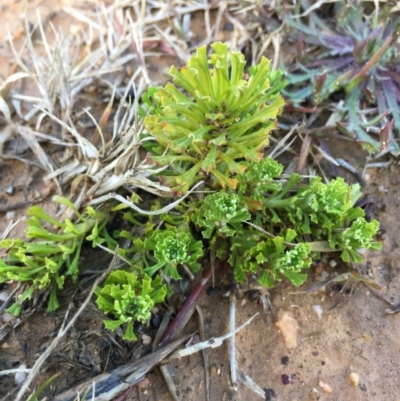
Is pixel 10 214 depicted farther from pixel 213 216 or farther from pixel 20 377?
pixel 213 216

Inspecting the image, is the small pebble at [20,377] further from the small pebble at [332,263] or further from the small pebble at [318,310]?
the small pebble at [332,263]

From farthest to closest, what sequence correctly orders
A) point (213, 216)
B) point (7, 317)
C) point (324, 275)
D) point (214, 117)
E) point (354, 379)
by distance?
point (324, 275)
point (7, 317)
point (354, 379)
point (213, 216)
point (214, 117)

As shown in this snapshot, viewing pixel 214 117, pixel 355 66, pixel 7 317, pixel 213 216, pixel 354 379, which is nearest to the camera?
pixel 214 117

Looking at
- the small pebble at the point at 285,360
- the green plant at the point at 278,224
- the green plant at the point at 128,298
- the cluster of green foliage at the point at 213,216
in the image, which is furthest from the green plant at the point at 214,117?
the small pebble at the point at 285,360

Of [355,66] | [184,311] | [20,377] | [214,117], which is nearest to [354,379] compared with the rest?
[184,311]

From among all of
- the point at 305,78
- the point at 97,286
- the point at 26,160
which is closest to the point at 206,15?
the point at 305,78

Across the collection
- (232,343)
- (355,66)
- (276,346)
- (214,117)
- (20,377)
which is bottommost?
(276,346)

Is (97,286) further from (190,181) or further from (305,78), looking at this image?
(305,78)
